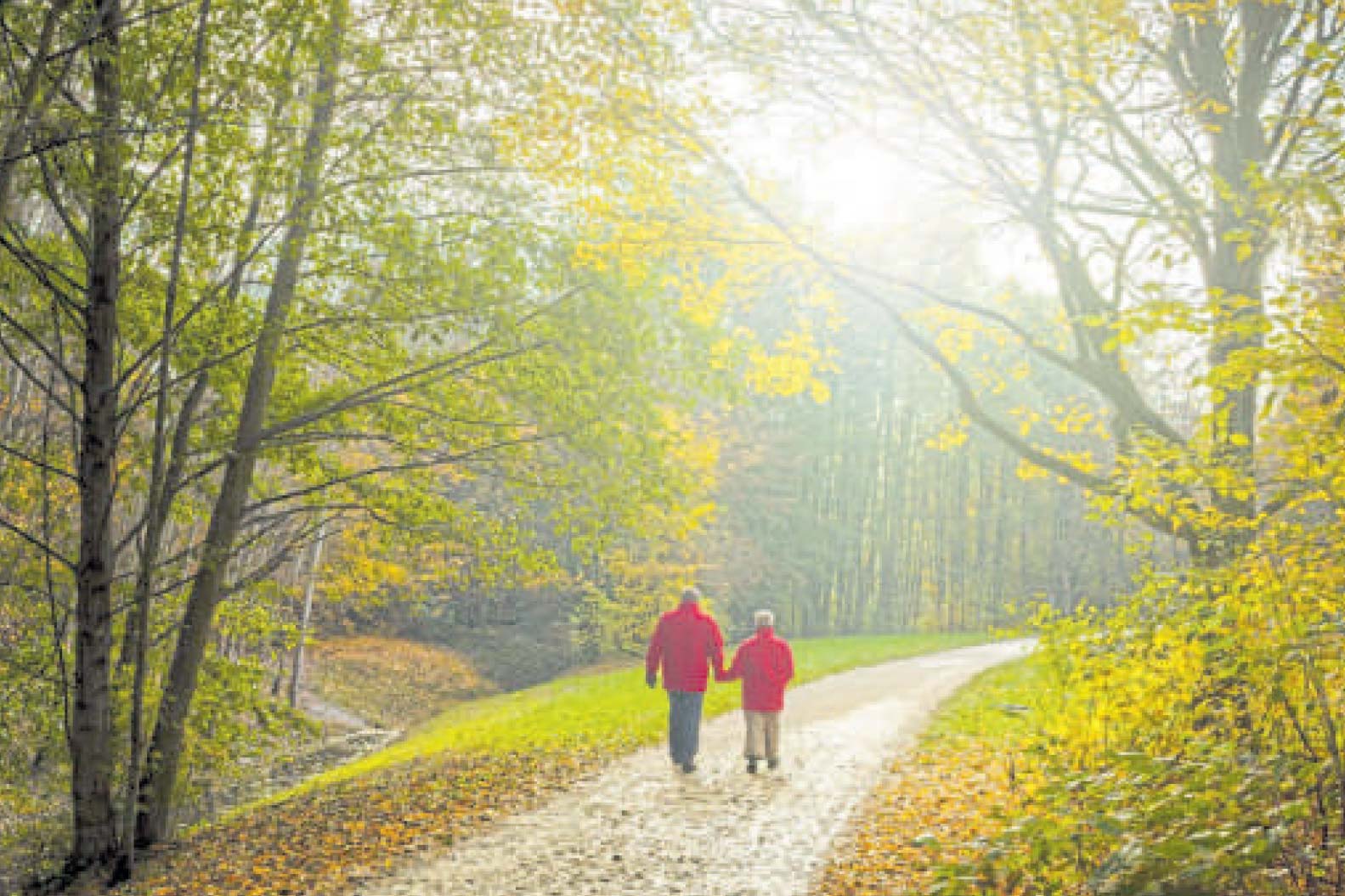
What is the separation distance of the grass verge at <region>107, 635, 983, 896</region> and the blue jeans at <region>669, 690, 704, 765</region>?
1.13 metres

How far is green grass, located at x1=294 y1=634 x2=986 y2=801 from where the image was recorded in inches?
535

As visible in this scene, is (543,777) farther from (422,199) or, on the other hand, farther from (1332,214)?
(1332,214)

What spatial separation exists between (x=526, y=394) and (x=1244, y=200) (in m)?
6.28

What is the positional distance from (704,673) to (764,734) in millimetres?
947

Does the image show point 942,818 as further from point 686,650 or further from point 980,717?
point 980,717

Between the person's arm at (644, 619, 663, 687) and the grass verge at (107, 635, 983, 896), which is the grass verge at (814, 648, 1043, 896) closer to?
the person's arm at (644, 619, 663, 687)

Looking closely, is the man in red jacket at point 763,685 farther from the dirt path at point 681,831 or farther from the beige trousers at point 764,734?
the dirt path at point 681,831

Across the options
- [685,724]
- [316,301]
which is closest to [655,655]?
[685,724]

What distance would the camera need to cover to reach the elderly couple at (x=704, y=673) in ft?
34.3

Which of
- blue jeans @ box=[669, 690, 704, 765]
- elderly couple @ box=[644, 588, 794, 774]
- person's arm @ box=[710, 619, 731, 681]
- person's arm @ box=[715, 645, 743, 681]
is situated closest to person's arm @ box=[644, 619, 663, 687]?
elderly couple @ box=[644, 588, 794, 774]

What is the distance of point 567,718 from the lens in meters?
16.1

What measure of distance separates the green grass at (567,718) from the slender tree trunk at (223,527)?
14.4 ft

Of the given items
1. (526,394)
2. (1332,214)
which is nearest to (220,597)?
(526,394)

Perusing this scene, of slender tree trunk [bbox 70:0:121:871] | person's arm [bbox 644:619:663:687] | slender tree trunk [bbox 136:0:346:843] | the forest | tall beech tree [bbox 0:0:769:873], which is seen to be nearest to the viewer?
the forest
